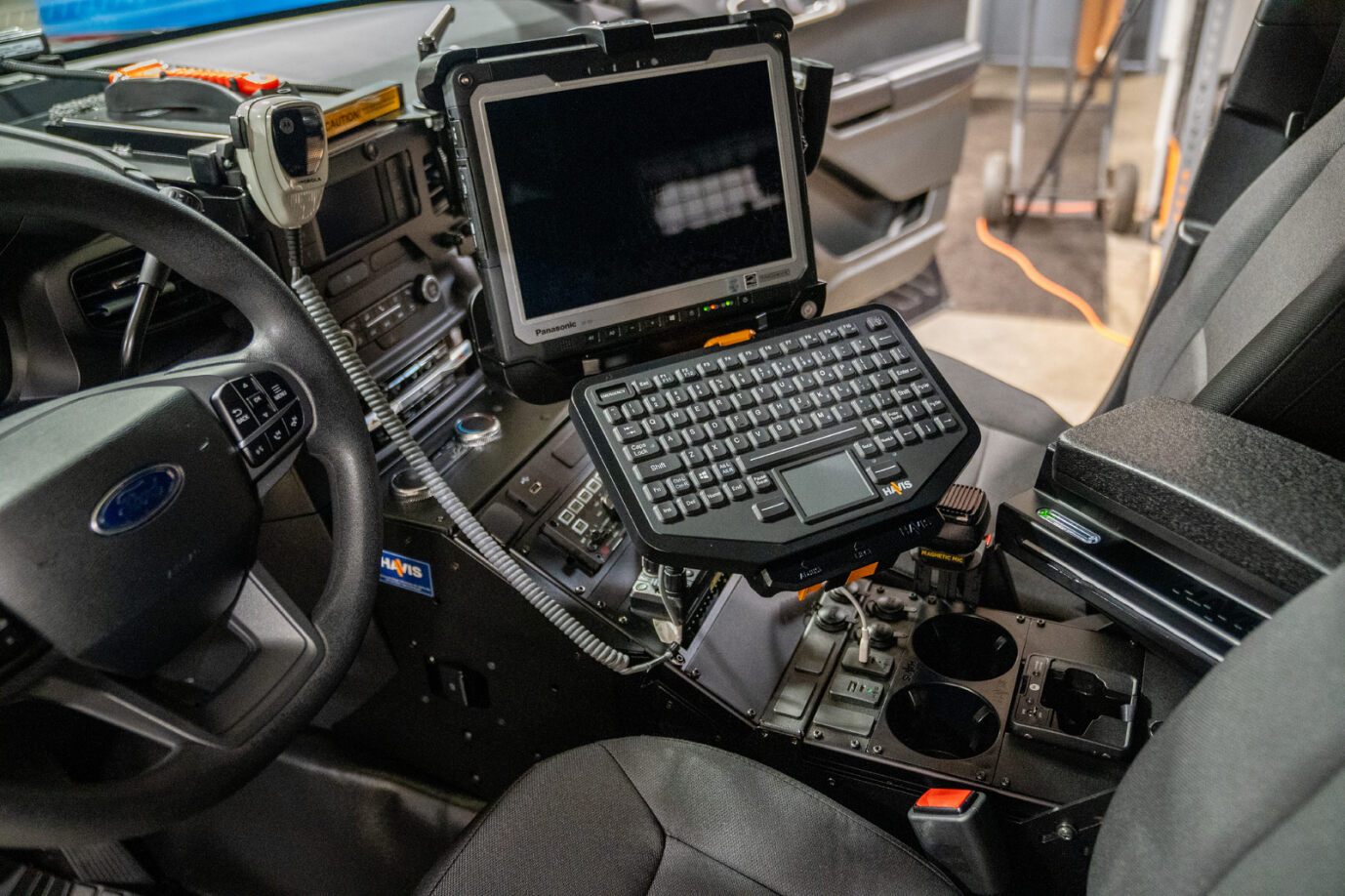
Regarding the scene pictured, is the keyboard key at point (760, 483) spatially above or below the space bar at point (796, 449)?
below

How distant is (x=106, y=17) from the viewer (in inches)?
56.4

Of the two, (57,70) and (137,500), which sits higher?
(57,70)

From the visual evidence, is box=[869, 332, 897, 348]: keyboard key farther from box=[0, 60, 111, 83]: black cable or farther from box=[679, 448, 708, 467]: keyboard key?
box=[0, 60, 111, 83]: black cable

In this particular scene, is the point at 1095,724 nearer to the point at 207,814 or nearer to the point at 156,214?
the point at 156,214

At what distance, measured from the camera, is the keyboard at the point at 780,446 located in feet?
2.63

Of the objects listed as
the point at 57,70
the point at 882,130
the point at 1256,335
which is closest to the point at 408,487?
the point at 57,70

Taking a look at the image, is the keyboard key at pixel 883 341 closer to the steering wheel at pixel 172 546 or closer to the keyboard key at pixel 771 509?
the keyboard key at pixel 771 509

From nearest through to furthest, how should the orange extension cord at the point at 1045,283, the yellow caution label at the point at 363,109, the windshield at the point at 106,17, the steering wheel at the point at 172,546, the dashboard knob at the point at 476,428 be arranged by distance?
the steering wheel at the point at 172,546 < the yellow caution label at the point at 363,109 < the dashboard knob at the point at 476,428 < the windshield at the point at 106,17 < the orange extension cord at the point at 1045,283

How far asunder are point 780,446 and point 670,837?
374 mm

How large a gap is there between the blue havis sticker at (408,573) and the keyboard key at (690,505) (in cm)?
38

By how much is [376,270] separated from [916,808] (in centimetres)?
81

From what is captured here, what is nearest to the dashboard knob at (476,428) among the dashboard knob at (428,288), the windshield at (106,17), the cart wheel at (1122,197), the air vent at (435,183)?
the dashboard knob at (428,288)

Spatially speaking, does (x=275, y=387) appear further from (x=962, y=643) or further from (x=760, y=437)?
(x=962, y=643)

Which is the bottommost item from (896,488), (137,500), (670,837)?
(670,837)
